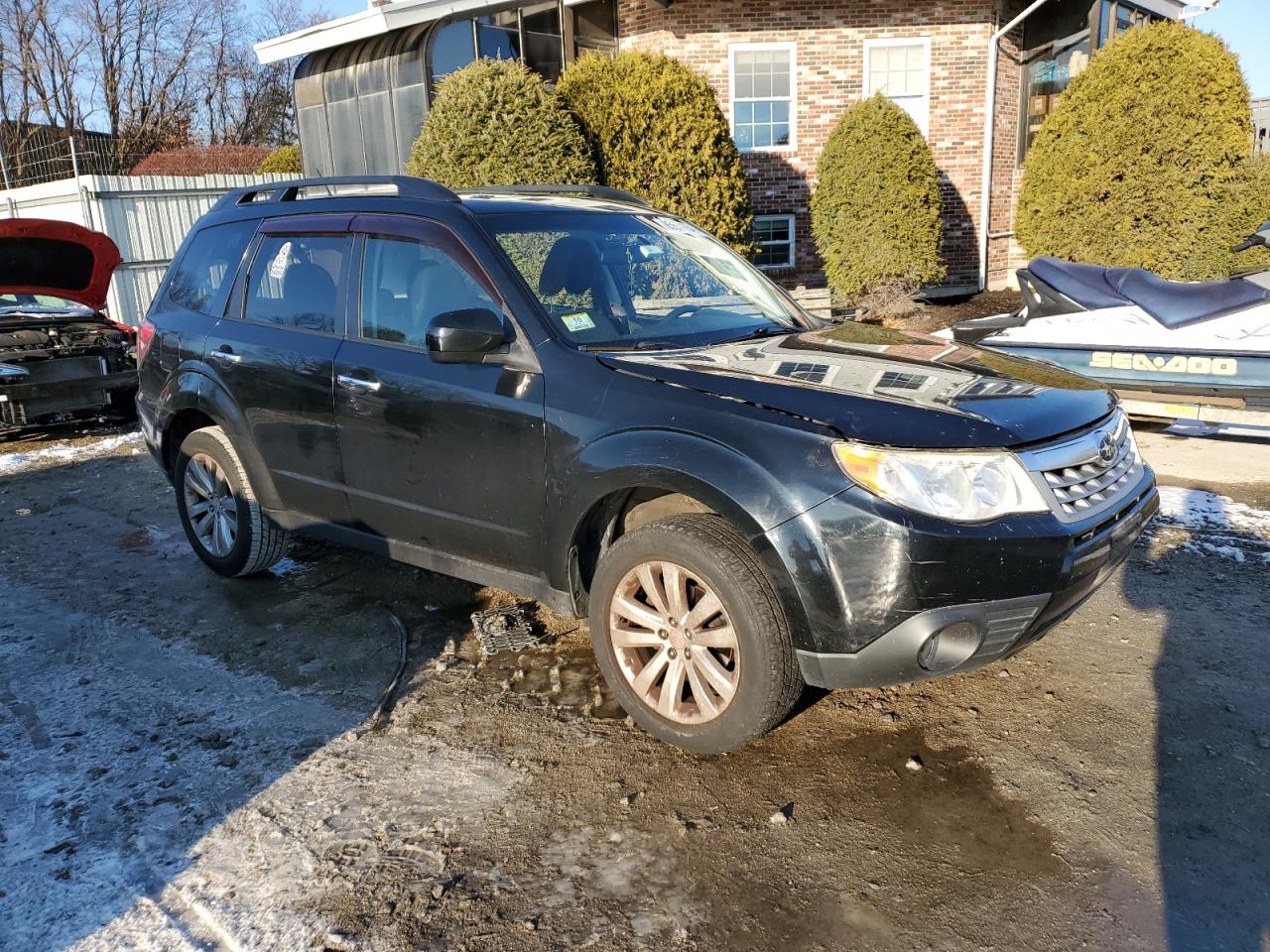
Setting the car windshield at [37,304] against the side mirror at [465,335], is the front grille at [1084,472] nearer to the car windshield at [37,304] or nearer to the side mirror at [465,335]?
the side mirror at [465,335]

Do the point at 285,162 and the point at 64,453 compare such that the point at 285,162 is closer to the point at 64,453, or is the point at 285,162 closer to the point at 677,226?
the point at 64,453

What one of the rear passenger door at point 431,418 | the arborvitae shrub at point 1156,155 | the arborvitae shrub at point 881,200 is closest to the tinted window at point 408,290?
the rear passenger door at point 431,418

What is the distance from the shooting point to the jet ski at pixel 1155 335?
6375 millimetres

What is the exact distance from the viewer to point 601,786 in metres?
3.04

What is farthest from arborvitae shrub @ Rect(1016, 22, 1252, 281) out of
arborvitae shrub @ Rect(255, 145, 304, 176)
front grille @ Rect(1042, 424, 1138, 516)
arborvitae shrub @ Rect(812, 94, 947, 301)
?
arborvitae shrub @ Rect(255, 145, 304, 176)

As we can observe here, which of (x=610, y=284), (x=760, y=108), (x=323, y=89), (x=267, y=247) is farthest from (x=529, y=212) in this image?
(x=323, y=89)

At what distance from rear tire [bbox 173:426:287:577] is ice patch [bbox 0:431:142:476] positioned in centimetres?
380

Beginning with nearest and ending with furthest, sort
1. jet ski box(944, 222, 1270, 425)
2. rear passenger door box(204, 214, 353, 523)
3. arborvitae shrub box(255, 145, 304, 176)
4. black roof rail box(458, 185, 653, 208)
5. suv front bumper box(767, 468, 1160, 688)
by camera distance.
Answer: suv front bumper box(767, 468, 1160, 688)
rear passenger door box(204, 214, 353, 523)
black roof rail box(458, 185, 653, 208)
jet ski box(944, 222, 1270, 425)
arborvitae shrub box(255, 145, 304, 176)

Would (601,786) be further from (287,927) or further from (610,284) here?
(610,284)

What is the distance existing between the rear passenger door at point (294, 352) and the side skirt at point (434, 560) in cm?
7

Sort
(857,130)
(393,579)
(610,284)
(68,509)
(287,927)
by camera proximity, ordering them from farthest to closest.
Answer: (857,130) < (68,509) < (393,579) < (610,284) < (287,927)

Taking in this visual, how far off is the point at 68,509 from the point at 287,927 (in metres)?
5.27

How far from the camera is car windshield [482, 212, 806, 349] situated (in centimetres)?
366

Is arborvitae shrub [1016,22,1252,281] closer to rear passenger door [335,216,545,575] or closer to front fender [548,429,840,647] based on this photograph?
rear passenger door [335,216,545,575]
